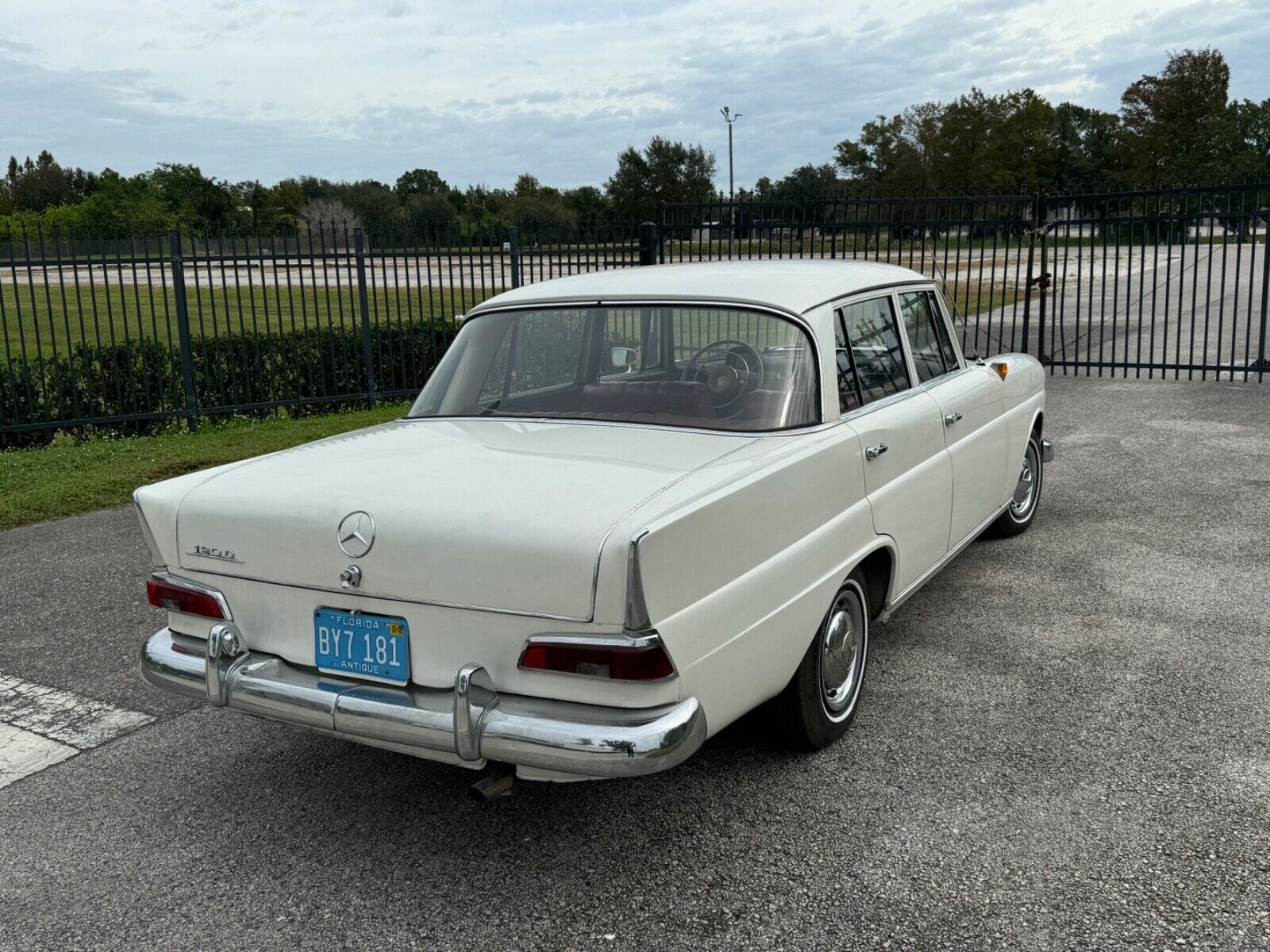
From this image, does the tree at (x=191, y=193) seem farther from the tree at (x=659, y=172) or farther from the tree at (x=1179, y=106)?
the tree at (x=1179, y=106)

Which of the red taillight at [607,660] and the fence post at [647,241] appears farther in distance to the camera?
the fence post at [647,241]

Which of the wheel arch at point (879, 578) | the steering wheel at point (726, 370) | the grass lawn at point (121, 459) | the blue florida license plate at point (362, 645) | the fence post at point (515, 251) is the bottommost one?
the grass lawn at point (121, 459)

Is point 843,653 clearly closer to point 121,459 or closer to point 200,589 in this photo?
point 200,589

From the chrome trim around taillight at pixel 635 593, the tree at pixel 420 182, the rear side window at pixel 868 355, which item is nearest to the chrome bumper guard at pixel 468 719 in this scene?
the chrome trim around taillight at pixel 635 593

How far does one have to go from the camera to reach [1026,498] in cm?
628

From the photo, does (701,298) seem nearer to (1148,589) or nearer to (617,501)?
(617,501)

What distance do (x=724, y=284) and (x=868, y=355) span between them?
632 millimetres

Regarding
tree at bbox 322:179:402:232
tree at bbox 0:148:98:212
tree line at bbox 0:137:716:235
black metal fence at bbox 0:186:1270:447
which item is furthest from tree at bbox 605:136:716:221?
black metal fence at bbox 0:186:1270:447

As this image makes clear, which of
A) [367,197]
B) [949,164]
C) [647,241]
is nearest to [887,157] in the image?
[949,164]

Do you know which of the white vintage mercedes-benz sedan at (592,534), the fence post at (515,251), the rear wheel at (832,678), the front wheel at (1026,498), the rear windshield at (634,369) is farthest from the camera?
the fence post at (515,251)

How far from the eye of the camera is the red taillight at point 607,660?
8.74ft

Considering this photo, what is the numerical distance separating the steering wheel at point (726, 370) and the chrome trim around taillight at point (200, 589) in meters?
1.71

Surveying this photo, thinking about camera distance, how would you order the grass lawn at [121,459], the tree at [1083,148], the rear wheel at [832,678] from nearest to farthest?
the rear wheel at [832,678]
the grass lawn at [121,459]
the tree at [1083,148]

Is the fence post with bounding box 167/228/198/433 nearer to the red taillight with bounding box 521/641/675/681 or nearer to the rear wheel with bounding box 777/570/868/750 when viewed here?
the rear wheel with bounding box 777/570/868/750
